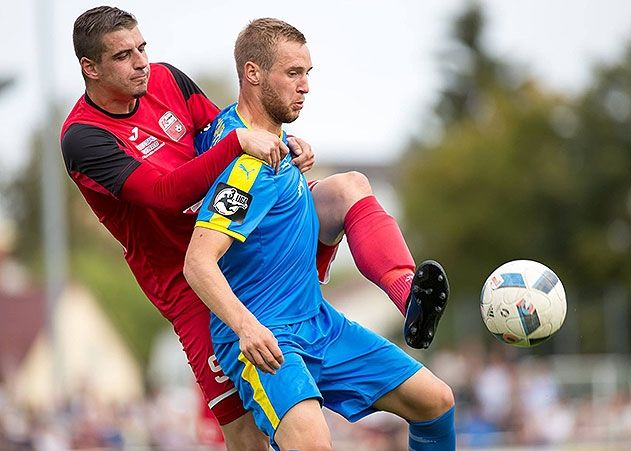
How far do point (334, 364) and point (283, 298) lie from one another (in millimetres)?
406

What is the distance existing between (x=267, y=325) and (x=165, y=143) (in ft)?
3.72

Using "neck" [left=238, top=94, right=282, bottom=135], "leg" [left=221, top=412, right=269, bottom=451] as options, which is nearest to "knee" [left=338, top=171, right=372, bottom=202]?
"neck" [left=238, top=94, right=282, bottom=135]

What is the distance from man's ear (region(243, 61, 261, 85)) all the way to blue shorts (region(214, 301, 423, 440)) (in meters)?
1.14

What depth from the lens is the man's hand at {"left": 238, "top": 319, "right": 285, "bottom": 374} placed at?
18.1 ft

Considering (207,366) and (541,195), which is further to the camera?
(541,195)

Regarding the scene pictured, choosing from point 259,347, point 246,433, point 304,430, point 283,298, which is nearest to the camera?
point 259,347

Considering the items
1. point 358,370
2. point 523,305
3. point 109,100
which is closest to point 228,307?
point 358,370

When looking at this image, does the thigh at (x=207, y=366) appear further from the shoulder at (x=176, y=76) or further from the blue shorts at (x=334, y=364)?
the shoulder at (x=176, y=76)

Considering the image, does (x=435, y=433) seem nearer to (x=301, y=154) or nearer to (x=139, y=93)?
(x=301, y=154)

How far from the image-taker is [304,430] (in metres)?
5.65

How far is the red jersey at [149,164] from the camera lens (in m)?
6.02

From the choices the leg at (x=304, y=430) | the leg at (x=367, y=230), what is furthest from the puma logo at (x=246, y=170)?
the leg at (x=304, y=430)

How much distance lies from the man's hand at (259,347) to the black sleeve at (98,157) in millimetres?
990

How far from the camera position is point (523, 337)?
6.14m
